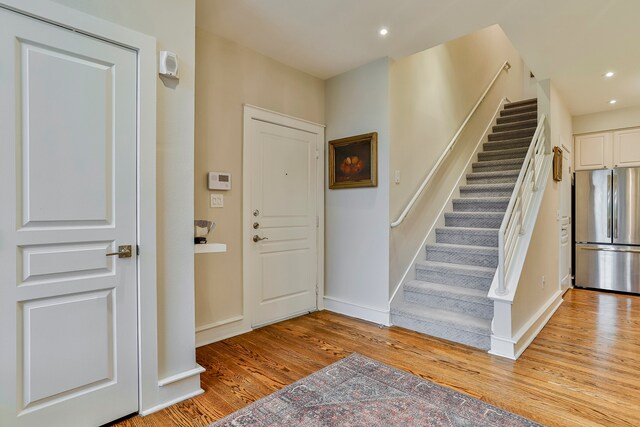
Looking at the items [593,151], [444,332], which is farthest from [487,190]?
[444,332]

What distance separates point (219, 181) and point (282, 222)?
812 mm

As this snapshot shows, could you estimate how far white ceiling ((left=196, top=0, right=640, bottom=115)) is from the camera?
7.86ft

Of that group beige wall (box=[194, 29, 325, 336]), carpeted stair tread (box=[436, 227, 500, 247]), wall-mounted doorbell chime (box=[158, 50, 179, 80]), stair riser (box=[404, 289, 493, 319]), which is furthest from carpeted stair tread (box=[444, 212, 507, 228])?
wall-mounted doorbell chime (box=[158, 50, 179, 80])

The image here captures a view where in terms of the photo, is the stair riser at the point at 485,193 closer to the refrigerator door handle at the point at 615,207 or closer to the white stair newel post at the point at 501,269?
the refrigerator door handle at the point at 615,207

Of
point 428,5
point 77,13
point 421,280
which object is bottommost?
point 421,280

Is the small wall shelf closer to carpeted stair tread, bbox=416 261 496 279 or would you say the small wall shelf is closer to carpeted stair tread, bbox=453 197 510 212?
carpeted stair tread, bbox=416 261 496 279

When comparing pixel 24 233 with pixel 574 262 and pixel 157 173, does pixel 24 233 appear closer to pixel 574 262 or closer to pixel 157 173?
pixel 157 173

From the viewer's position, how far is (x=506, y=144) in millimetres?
4934

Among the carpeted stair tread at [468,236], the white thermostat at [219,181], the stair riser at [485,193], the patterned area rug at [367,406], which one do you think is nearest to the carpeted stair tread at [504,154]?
the stair riser at [485,193]

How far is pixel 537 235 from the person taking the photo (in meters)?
3.13

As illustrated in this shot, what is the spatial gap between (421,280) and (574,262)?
2.88m

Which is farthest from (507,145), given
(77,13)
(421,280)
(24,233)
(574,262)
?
(24,233)

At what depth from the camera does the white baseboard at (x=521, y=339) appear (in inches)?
99.3

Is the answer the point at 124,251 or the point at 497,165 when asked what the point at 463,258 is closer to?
the point at 497,165
